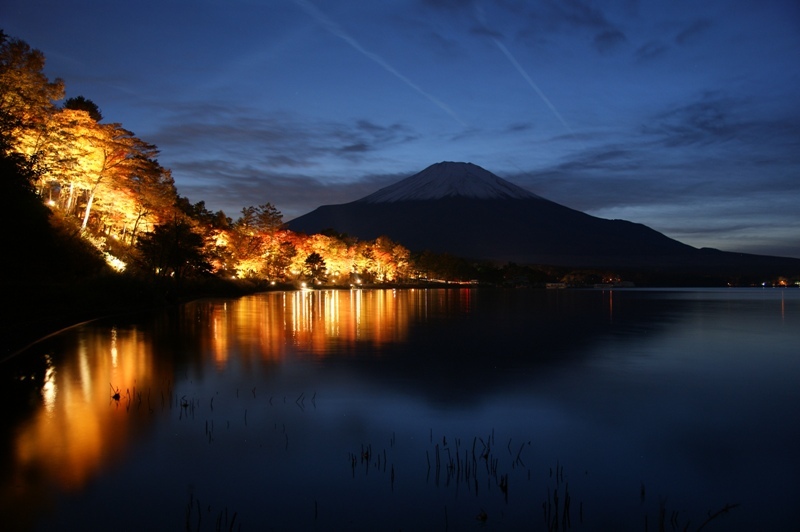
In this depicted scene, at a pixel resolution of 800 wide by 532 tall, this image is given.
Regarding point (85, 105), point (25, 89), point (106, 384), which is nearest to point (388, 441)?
point (106, 384)

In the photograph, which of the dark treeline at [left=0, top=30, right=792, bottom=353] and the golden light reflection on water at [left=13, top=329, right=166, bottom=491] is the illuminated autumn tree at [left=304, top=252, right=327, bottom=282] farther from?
the golden light reflection on water at [left=13, top=329, right=166, bottom=491]

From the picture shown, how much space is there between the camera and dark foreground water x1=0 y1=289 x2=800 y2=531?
5457 mm

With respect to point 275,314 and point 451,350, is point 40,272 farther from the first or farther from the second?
point 451,350

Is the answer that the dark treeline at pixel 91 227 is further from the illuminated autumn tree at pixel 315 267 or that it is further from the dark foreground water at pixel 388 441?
the dark foreground water at pixel 388 441

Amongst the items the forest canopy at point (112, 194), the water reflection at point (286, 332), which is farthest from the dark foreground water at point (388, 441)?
the forest canopy at point (112, 194)

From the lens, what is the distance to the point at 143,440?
7.29 metres

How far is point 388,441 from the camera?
7551 millimetres

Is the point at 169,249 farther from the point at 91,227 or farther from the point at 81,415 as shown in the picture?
the point at 81,415

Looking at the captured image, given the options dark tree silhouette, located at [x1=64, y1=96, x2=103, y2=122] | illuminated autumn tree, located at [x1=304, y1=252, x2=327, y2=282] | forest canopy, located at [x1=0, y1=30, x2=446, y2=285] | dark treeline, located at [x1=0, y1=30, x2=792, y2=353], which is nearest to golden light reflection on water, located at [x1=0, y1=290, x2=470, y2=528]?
dark treeline, located at [x1=0, y1=30, x2=792, y2=353]

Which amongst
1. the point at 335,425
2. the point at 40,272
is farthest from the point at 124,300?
the point at 335,425

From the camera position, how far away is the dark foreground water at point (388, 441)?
17.9 ft

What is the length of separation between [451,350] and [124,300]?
18.1 metres

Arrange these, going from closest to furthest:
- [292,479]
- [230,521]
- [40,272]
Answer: [230,521] → [292,479] → [40,272]

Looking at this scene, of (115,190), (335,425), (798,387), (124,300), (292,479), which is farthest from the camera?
(115,190)
